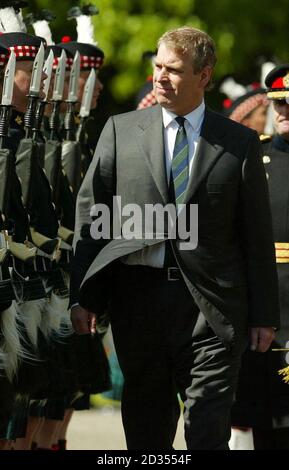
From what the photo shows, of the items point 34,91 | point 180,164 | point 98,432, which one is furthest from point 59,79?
point 98,432

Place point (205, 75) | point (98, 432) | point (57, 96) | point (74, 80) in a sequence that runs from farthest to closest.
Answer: point (98, 432) < point (74, 80) < point (57, 96) < point (205, 75)

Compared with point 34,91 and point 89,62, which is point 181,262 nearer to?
point 34,91

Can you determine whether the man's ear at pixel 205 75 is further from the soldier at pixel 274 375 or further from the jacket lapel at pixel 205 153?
the soldier at pixel 274 375

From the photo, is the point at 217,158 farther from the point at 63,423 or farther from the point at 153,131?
the point at 63,423

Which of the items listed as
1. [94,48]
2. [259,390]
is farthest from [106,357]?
[94,48]

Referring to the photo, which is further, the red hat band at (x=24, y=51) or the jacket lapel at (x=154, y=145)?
the red hat band at (x=24, y=51)

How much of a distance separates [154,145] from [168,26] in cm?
653

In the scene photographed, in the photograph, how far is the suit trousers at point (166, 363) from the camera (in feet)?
22.5

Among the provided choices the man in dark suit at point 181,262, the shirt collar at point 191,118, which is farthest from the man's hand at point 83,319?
the shirt collar at point 191,118

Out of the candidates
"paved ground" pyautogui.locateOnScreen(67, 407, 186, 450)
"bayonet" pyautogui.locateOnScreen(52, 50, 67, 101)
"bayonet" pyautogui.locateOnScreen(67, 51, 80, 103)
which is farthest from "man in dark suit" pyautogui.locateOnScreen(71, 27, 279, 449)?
"paved ground" pyautogui.locateOnScreen(67, 407, 186, 450)

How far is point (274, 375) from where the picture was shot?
8266 mm

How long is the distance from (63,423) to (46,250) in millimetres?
1426

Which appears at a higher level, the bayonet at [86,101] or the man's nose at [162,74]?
the bayonet at [86,101]

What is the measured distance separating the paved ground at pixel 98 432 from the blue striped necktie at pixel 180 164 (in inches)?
134
